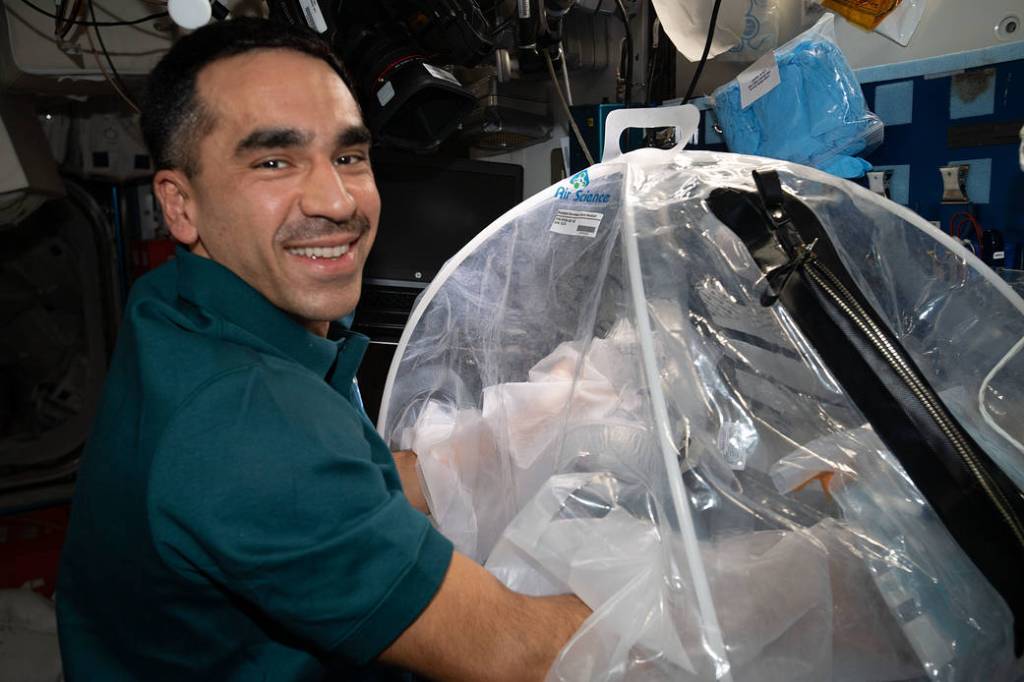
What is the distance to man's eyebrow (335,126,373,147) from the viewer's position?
0.86m

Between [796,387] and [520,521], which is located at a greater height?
[796,387]

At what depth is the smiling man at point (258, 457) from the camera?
1.99ft

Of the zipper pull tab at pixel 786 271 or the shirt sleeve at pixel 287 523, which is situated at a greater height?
the zipper pull tab at pixel 786 271

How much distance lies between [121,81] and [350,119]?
1405mm

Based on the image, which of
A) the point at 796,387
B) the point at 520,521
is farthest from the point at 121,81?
the point at 796,387

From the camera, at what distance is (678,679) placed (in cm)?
57

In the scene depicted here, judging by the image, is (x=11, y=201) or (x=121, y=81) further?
(x=11, y=201)

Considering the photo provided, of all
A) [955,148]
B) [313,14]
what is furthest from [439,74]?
[955,148]

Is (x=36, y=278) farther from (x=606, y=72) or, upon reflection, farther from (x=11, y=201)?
(x=606, y=72)

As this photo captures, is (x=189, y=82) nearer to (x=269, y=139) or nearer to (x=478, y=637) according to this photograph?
(x=269, y=139)

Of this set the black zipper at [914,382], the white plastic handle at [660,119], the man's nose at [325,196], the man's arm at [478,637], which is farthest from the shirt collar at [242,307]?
the black zipper at [914,382]

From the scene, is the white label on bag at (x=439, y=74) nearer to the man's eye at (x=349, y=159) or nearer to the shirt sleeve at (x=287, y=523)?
the man's eye at (x=349, y=159)

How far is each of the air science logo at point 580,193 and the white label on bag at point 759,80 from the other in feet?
1.37

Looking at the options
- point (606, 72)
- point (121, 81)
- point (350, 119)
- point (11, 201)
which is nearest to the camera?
point (350, 119)
